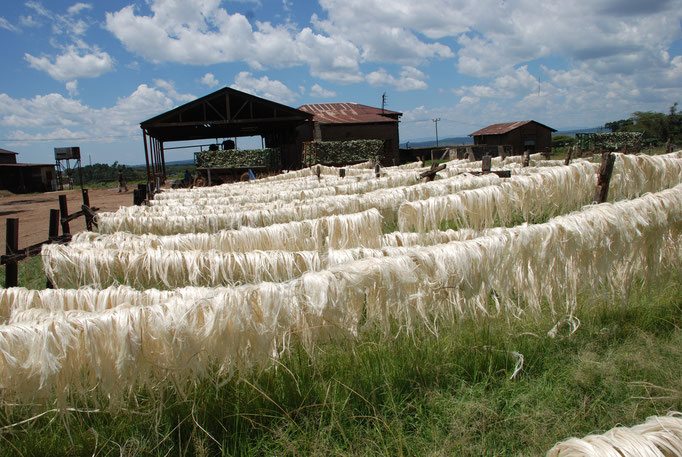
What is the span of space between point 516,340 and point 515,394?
1.71 feet

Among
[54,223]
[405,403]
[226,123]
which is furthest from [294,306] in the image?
[226,123]

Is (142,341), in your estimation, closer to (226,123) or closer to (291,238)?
(291,238)

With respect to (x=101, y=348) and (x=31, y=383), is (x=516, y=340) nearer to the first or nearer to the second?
(x=101, y=348)

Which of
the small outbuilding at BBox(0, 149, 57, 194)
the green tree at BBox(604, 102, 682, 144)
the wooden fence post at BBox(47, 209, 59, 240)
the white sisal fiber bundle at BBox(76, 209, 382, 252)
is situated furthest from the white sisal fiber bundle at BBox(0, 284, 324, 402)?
the green tree at BBox(604, 102, 682, 144)

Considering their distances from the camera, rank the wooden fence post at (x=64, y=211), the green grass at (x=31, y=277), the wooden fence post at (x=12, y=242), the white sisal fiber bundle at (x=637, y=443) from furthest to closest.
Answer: the green grass at (x=31, y=277)
the wooden fence post at (x=64, y=211)
the wooden fence post at (x=12, y=242)
the white sisal fiber bundle at (x=637, y=443)

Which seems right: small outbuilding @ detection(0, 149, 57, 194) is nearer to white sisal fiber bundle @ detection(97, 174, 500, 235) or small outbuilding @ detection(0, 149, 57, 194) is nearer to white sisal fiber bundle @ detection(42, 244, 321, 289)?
white sisal fiber bundle @ detection(97, 174, 500, 235)

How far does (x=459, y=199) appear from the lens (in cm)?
387

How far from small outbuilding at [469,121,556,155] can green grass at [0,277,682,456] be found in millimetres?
45400

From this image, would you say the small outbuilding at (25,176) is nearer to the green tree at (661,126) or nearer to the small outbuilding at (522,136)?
the small outbuilding at (522,136)

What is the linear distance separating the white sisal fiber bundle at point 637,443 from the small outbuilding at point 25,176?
49.7 metres

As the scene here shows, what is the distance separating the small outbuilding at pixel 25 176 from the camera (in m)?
39.7

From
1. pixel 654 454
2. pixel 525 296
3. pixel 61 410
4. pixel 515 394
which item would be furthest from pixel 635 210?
pixel 61 410

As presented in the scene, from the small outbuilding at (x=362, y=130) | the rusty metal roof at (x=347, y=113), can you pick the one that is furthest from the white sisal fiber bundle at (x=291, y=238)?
the rusty metal roof at (x=347, y=113)

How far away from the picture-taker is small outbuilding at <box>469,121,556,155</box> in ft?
148
